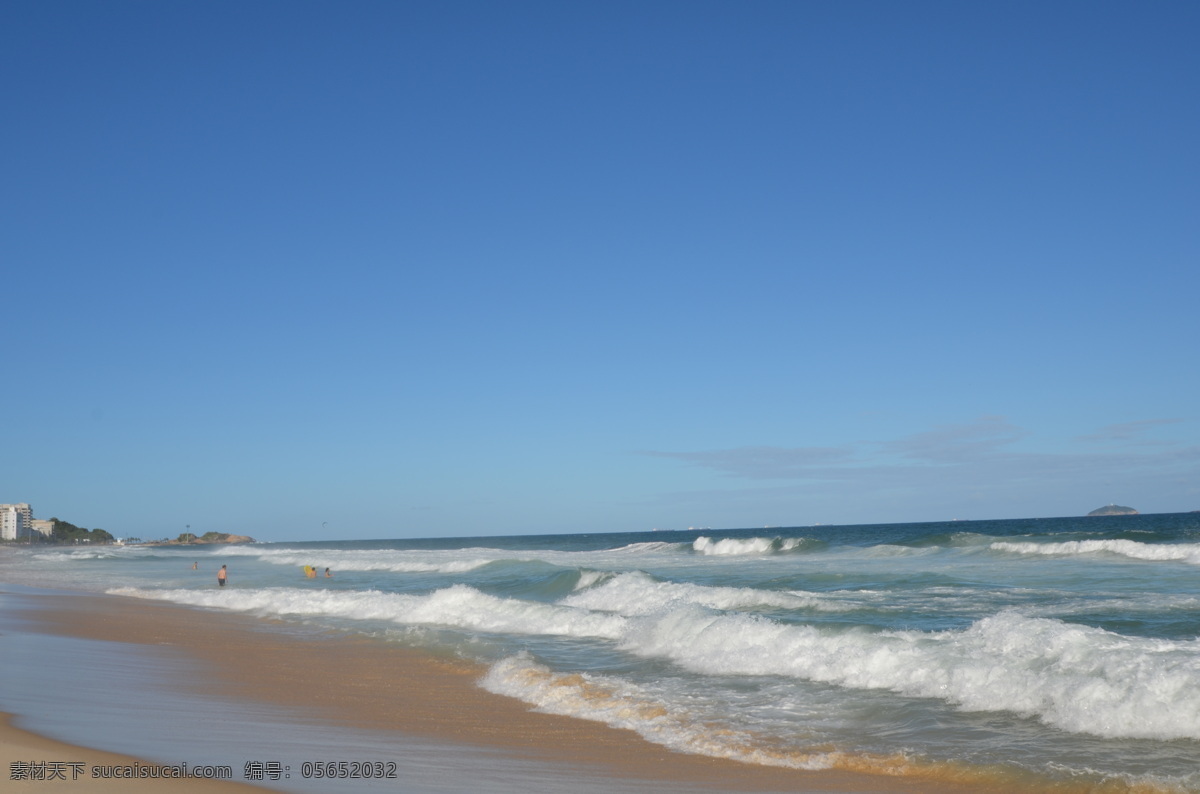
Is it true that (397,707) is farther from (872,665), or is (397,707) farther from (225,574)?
(225,574)

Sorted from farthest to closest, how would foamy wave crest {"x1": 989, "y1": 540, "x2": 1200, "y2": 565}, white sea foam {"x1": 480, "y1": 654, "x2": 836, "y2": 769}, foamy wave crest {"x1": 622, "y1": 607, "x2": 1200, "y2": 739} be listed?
foamy wave crest {"x1": 989, "y1": 540, "x2": 1200, "y2": 565}, foamy wave crest {"x1": 622, "y1": 607, "x2": 1200, "y2": 739}, white sea foam {"x1": 480, "y1": 654, "x2": 836, "y2": 769}

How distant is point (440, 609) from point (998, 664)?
1211 centimetres

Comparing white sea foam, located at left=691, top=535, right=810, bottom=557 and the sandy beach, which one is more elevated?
the sandy beach

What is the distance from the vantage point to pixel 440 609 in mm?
18812

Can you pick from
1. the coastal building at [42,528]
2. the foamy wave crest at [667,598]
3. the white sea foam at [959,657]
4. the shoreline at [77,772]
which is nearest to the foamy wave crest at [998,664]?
the white sea foam at [959,657]

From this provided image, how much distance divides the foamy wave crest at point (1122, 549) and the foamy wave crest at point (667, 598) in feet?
52.9

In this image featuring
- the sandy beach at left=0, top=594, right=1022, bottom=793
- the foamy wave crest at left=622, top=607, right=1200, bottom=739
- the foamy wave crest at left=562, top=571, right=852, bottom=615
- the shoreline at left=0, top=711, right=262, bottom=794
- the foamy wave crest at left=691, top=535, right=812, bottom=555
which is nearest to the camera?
the shoreline at left=0, top=711, right=262, bottom=794

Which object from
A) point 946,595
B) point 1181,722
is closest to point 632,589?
point 946,595

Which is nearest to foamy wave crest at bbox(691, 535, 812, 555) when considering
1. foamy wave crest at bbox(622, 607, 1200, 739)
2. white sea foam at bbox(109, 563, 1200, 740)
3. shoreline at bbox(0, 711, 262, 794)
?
white sea foam at bbox(109, 563, 1200, 740)

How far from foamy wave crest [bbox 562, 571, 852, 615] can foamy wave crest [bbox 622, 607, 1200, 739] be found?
8.79ft

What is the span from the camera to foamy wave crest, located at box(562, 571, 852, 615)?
55.3 feet

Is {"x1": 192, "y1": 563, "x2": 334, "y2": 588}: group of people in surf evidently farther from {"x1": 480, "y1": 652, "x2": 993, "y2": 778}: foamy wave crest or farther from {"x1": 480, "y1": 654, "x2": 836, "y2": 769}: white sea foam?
{"x1": 480, "y1": 652, "x2": 993, "y2": 778}: foamy wave crest

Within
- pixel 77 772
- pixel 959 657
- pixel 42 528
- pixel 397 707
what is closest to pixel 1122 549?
pixel 959 657

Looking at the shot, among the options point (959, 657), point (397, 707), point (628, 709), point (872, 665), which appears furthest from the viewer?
point (872, 665)
